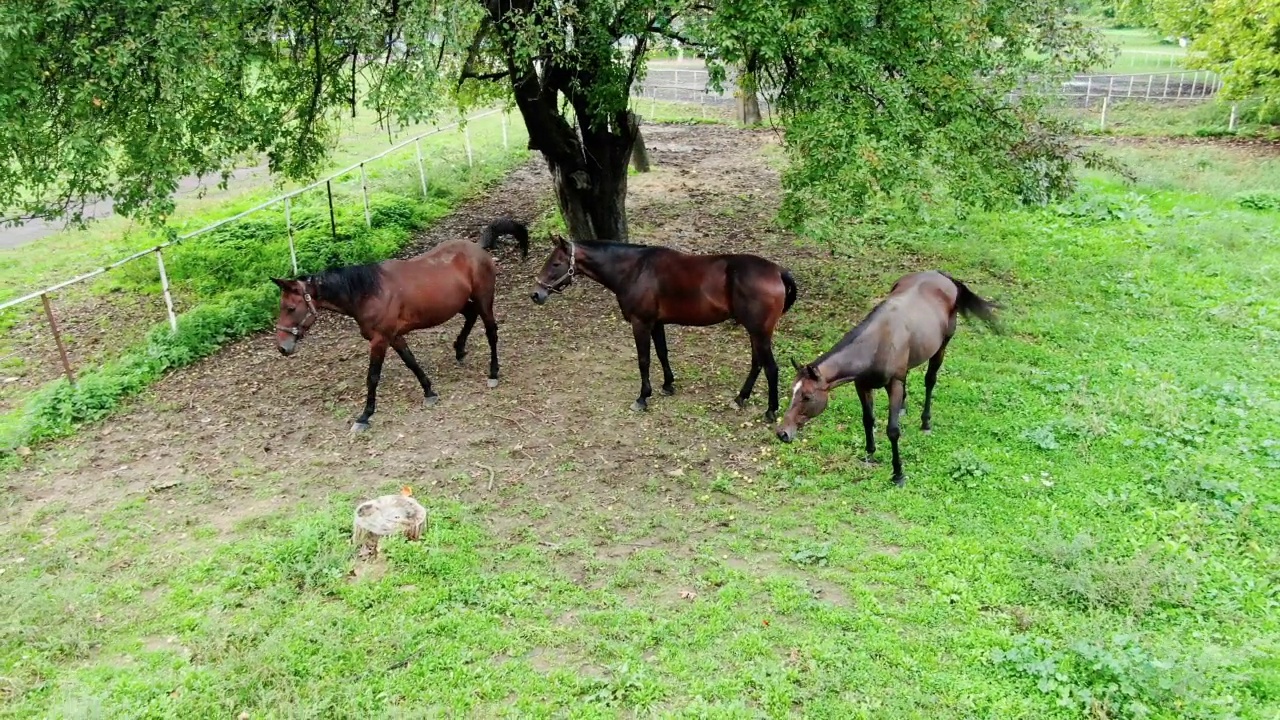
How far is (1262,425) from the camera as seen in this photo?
7.07m

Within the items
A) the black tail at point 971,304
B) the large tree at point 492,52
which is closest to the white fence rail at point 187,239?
the large tree at point 492,52

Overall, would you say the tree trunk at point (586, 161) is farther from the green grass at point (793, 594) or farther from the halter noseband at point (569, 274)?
the green grass at point (793, 594)

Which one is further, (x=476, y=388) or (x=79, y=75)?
(x=476, y=388)

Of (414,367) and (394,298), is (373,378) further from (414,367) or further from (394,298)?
(394,298)

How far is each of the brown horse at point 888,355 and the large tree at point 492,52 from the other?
1.15 m

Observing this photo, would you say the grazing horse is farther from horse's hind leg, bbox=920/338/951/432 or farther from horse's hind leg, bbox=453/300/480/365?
horse's hind leg, bbox=920/338/951/432

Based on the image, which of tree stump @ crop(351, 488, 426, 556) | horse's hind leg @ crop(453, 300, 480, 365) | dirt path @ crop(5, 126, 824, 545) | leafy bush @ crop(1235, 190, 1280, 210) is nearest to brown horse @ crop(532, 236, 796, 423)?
dirt path @ crop(5, 126, 824, 545)

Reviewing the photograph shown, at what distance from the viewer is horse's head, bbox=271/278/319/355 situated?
730 centimetres

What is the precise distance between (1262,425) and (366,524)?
7.78 m

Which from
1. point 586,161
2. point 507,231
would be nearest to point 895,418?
point 507,231

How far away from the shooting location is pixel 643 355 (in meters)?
7.89

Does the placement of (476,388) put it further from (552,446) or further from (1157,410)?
(1157,410)

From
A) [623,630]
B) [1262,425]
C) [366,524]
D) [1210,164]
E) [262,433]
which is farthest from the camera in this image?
[1210,164]

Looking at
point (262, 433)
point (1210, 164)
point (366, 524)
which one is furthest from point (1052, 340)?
point (1210, 164)
